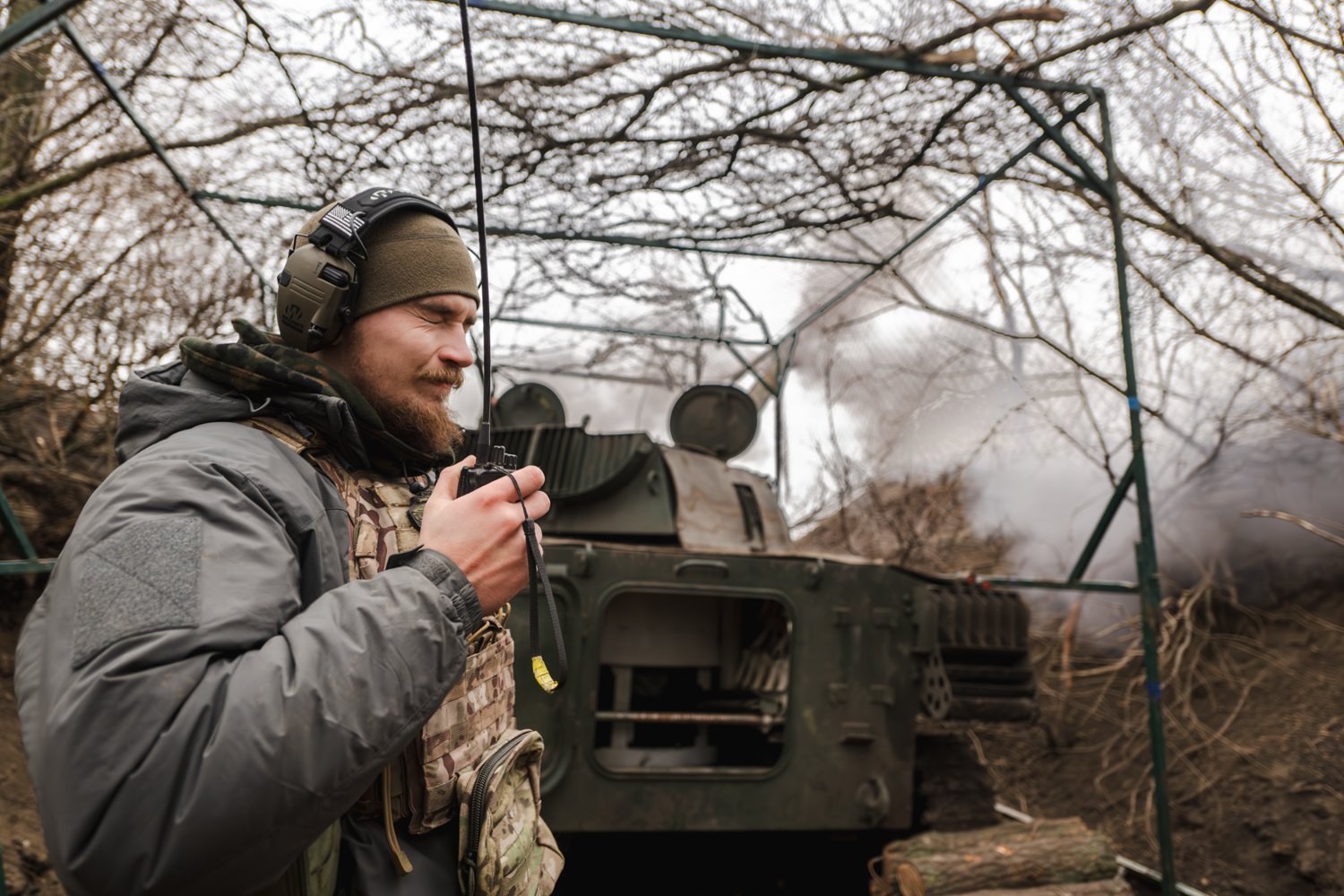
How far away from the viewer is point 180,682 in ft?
3.52

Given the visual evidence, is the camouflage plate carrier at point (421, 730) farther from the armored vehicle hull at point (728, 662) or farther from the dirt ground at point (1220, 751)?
the dirt ground at point (1220, 751)

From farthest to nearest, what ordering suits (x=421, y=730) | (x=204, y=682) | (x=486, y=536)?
(x=421, y=730)
(x=486, y=536)
(x=204, y=682)

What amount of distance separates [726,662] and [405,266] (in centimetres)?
436

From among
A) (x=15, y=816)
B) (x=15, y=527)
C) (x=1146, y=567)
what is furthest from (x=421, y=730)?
(x=15, y=816)

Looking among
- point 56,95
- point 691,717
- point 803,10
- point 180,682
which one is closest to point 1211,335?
point 803,10

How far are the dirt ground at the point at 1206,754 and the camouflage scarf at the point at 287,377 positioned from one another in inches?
158

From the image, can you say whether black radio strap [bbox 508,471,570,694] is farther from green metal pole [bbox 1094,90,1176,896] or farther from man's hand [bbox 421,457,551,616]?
green metal pole [bbox 1094,90,1176,896]

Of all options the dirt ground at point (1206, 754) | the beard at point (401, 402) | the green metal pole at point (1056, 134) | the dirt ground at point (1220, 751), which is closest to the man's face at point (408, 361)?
the beard at point (401, 402)

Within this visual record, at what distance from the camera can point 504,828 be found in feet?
5.49

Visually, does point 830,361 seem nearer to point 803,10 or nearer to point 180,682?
point 803,10

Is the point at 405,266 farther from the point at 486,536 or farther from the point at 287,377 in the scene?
the point at 486,536

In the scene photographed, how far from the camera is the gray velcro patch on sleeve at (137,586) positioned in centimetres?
110

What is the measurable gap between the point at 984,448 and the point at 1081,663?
2331mm

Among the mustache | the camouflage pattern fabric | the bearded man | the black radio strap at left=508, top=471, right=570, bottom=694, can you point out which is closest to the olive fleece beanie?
the bearded man
